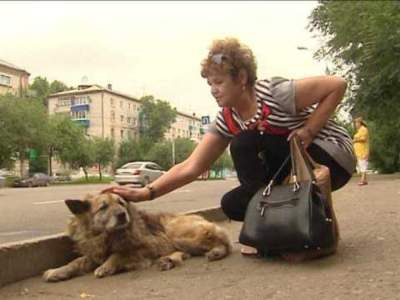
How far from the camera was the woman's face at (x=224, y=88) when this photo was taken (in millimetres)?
4316

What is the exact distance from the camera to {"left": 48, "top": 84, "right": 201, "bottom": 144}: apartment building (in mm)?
105312

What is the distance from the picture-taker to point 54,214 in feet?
35.8

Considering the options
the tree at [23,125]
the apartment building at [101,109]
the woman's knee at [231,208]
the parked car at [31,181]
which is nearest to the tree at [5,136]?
the tree at [23,125]

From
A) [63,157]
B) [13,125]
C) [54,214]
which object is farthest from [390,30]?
[63,157]

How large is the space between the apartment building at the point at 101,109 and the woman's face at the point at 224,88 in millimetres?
98677

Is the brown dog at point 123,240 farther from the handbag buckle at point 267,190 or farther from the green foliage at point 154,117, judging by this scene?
the green foliage at point 154,117

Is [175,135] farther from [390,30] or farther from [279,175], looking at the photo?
[279,175]

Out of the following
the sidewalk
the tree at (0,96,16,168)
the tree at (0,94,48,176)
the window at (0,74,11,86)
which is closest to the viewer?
the sidewalk

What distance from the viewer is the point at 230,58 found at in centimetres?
427

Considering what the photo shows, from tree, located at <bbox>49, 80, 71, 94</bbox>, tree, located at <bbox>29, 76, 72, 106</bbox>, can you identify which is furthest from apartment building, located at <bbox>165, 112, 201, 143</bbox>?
tree, located at <bbox>29, 76, 72, 106</bbox>

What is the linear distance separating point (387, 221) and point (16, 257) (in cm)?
385

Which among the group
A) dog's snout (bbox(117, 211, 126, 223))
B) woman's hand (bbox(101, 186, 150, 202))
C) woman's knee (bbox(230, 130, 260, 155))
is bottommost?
dog's snout (bbox(117, 211, 126, 223))

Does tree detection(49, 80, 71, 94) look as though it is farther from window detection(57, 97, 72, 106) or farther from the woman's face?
the woman's face

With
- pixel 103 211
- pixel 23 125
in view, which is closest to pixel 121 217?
pixel 103 211
